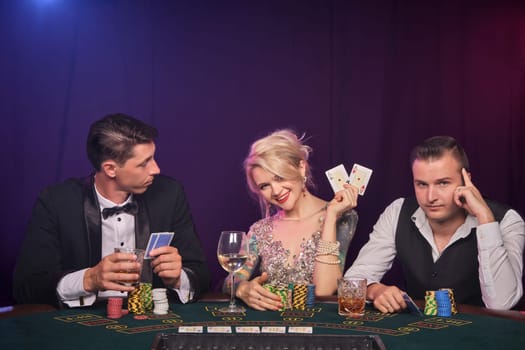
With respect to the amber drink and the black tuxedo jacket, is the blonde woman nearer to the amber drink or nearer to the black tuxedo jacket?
the black tuxedo jacket

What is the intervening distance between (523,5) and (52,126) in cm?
322

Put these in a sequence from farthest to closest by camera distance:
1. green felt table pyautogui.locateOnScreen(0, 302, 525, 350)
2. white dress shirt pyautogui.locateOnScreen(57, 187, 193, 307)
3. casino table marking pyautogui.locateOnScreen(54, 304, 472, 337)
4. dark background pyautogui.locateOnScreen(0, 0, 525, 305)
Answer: dark background pyautogui.locateOnScreen(0, 0, 525, 305) < white dress shirt pyautogui.locateOnScreen(57, 187, 193, 307) < casino table marking pyautogui.locateOnScreen(54, 304, 472, 337) < green felt table pyautogui.locateOnScreen(0, 302, 525, 350)

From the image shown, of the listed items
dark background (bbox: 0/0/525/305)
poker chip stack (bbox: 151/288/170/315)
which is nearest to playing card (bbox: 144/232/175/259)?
poker chip stack (bbox: 151/288/170/315)

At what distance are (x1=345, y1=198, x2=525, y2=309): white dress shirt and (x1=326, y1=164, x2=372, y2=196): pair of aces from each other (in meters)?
0.22

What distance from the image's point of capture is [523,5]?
464 centimetres

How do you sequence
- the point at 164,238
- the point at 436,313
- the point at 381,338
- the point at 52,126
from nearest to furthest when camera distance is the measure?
the point at 381,338 < the point at 436,313 < the point at 164,238 < the point at 52,126

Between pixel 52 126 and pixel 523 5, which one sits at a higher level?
pixel 523 5

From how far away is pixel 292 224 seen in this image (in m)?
3.42

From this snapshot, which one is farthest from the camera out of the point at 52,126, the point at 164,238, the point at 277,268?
the point at 52,126

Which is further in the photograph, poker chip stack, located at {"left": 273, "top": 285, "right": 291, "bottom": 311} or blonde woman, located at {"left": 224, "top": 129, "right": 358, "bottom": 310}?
blonde woman, located at {"left": 224, "top": 129, "right": 358, "bottom": 310}

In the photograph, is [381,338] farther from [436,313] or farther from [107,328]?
[107,328]

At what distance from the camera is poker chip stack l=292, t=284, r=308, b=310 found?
2.35m

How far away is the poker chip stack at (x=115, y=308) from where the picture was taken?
7.12 ft

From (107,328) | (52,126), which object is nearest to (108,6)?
(52,126)
